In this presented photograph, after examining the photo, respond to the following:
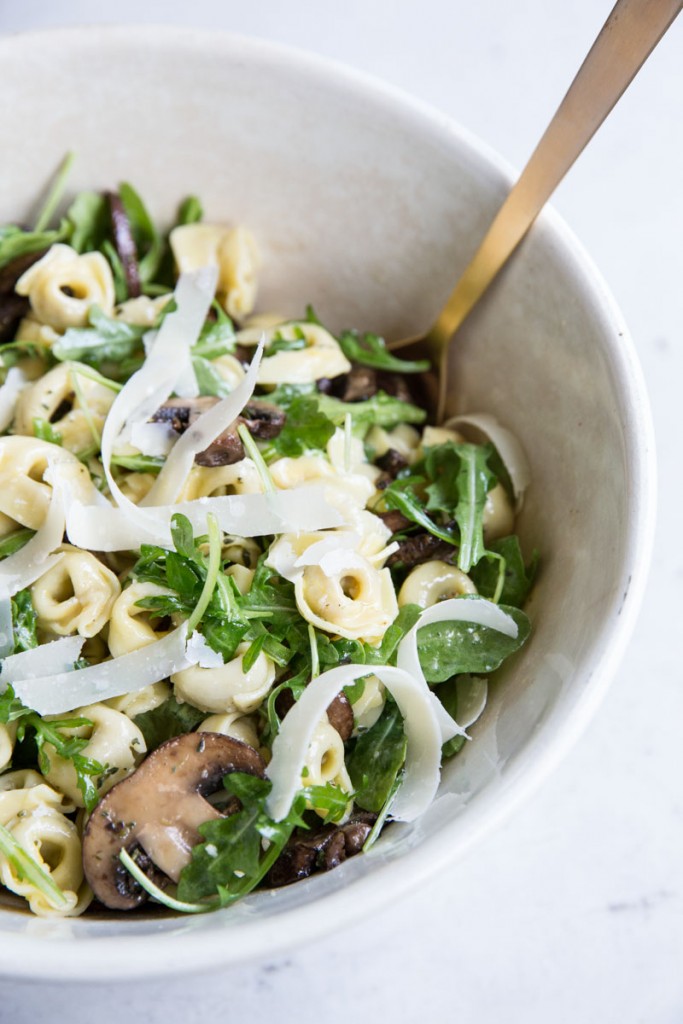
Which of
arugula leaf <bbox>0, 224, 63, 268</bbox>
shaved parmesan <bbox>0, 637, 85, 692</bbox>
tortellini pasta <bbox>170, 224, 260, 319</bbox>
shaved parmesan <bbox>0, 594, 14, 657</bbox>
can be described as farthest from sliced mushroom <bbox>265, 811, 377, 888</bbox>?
arugula leaf <bbox>0, 224, 63, 268</bbox>

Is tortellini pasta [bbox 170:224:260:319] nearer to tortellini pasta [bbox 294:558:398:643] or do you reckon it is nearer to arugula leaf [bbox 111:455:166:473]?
arugula leaf [bbox 111:455:166:473]

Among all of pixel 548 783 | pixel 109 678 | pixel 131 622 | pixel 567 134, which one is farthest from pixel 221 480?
pixel 548 783

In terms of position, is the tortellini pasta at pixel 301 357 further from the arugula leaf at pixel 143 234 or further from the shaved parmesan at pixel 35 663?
the shaved parmesan at pixel 35 663

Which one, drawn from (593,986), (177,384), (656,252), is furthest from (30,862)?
(656,252)

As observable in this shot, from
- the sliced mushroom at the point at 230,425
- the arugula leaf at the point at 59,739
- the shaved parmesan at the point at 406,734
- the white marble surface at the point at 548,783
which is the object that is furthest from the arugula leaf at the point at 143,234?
the shaved parmesan at the point at 406,734

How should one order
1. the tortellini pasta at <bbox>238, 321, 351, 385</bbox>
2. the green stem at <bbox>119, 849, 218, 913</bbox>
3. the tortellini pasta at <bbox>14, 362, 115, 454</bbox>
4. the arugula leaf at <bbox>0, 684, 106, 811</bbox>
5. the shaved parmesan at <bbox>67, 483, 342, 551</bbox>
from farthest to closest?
the tortellini pasta at <bbox>238, 321, 351, 385</bbox>, the tortellini pasta at <bbox>14, 362, 115, 454</bbox>, the shaved parmesan at <bbox>67, 483, 342, 551</bbox>, the arugula leaf at <bbox>0, 684, 106, 811</bbox>, the green stem at <bbox>119, 849, 218, 913</bbox>
